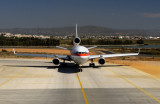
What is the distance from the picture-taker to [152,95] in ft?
65.3

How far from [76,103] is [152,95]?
8.04 m

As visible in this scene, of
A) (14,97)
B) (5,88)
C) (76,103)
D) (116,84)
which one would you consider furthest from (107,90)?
(5,88)

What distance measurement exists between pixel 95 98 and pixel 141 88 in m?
7.24

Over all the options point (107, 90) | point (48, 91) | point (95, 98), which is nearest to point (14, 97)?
point (48, 91)

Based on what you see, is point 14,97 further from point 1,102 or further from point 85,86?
point 85,86

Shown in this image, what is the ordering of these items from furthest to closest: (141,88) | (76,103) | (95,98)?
(141,88) → (95,98) → (76,103)

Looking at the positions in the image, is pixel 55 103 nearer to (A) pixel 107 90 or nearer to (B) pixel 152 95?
(A) pixel 107 90

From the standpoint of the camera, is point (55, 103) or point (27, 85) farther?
point (27, 85)

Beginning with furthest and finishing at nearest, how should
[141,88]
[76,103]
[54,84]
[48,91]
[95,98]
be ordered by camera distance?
[54,84], [141,88], [48,91], [95,98], [76,103]

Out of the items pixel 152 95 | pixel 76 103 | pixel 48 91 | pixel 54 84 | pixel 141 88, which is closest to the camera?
pixel 76 103

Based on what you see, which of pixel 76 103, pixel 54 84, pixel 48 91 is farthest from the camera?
pixel 54 84

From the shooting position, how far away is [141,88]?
909 inches

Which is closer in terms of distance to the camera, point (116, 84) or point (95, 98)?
point (95, 98)

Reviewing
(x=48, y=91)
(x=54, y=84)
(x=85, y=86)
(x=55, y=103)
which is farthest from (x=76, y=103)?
(x=54, y=84)
